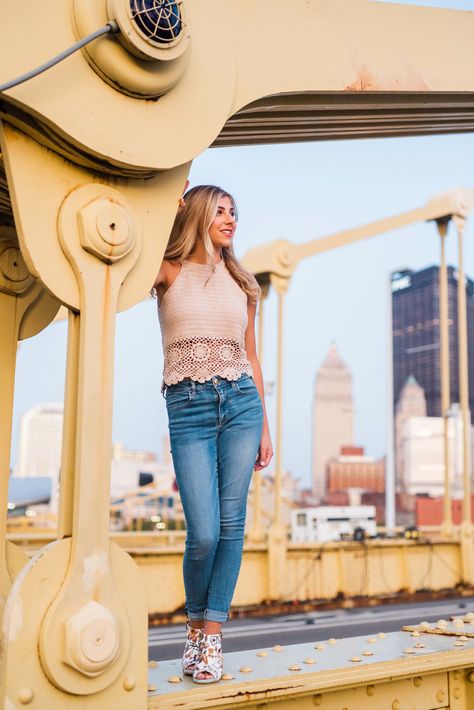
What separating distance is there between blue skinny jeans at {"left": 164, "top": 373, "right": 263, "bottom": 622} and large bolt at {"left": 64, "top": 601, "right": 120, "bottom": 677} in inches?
22.6

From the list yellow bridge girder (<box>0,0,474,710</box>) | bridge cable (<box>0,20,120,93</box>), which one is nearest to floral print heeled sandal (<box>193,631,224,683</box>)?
yellow bridge girder (<box>0,0,474,710</box>)

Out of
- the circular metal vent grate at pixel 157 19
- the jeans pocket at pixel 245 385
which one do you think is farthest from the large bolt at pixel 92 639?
the circular metal vent grate at pixel 157 19

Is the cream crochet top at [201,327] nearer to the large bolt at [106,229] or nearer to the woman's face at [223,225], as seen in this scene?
the woman's face at [223,225]

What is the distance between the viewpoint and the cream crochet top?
2641mm

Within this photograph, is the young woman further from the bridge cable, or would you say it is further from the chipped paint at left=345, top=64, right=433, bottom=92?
the bridge cable

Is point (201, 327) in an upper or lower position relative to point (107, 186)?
lower

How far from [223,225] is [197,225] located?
0.32 feet

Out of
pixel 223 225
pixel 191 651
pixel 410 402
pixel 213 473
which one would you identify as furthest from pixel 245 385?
pixel 410 402

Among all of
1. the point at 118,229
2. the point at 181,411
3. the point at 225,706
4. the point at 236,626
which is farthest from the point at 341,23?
the point at 236,626

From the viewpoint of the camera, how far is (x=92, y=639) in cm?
195

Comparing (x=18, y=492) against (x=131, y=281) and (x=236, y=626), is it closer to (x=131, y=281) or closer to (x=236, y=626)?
(x=236, y=626)

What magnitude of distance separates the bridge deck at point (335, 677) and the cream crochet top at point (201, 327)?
959 mm

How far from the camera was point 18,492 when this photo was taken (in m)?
73.5

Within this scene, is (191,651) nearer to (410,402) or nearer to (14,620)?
(14,620)
